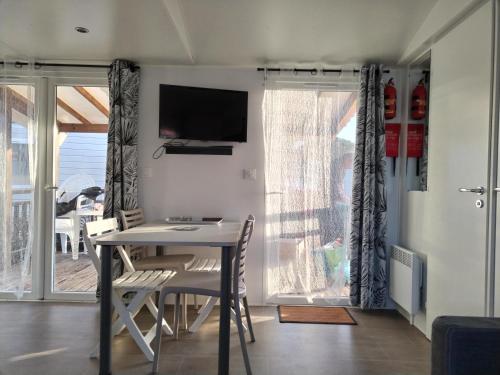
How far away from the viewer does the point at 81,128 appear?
10.7 ft

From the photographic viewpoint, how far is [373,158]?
3.01 m

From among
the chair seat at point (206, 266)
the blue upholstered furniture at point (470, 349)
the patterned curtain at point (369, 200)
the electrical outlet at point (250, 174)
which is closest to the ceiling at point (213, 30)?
the patterned curtain at point (369, 200)

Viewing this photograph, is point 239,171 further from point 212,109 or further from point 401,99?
point 401,99

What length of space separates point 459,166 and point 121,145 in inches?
104

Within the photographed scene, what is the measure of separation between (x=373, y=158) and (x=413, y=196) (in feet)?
1.51

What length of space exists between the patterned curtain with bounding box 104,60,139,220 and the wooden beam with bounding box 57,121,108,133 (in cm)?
28

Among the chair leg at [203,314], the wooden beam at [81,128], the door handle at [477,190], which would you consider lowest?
the chair leg at [203,314]

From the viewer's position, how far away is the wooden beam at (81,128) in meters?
3.26

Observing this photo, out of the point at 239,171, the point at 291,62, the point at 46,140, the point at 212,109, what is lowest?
the point at 239,171

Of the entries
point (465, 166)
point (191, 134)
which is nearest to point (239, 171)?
point (191, 134)

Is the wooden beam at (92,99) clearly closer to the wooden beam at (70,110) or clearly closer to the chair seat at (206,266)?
the wooden beam at (70,110)

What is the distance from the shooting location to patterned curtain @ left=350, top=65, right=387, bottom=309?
9.89 feet

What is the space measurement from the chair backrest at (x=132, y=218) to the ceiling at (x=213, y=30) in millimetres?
1369

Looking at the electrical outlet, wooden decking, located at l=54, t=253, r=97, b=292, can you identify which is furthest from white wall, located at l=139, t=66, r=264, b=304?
wooden decking, located at l=54, t=253, r=97, b=292
